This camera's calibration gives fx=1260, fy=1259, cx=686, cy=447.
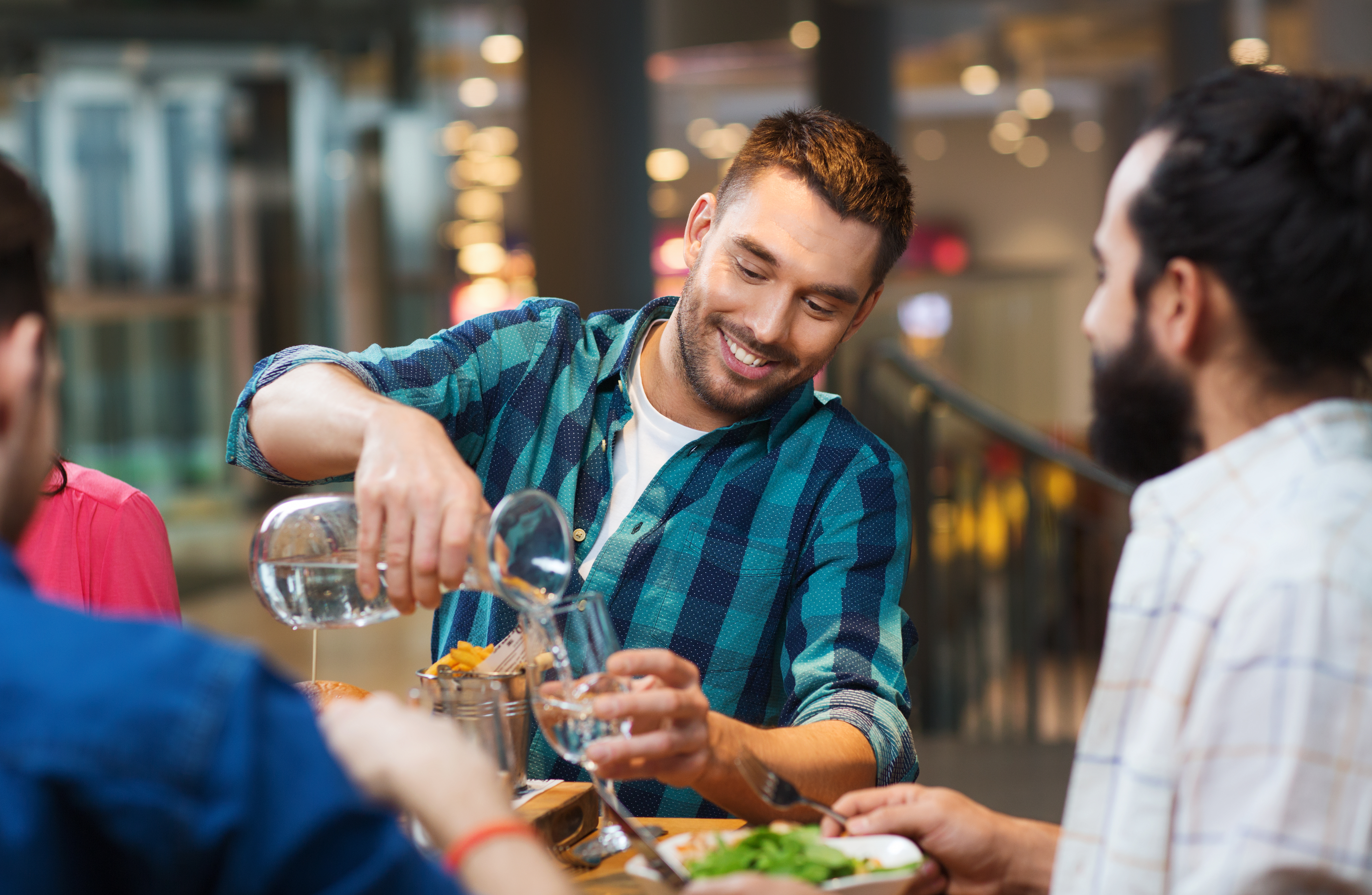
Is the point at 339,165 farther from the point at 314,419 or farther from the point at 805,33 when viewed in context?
the point at 314,419

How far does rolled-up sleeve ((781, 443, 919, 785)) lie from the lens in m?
1.56

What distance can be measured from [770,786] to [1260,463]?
54 centimetres

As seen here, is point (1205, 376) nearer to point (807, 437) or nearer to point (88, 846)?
point (807, 437)

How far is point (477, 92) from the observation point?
13219 millimetres

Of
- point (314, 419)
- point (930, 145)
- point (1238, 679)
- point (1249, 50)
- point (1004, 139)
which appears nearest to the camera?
point (1238, 679)

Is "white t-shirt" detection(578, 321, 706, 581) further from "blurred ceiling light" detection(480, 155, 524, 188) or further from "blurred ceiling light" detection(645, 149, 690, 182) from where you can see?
"blurred ceiling light" detection(645, 149, 690, 182)

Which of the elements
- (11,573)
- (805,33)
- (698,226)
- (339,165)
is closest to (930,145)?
(805,33)

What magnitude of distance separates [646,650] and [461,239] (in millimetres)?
16890

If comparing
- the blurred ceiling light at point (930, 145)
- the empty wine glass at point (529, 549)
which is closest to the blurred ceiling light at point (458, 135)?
the blurred ceiling light at point (930, 145)

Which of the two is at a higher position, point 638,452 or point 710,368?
point 710,368

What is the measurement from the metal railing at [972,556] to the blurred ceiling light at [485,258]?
12307mm

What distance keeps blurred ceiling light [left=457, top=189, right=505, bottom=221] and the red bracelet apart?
1589 centimetres

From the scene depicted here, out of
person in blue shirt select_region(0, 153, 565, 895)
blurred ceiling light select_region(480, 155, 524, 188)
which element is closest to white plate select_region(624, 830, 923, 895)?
person in blue shirt select_region(0, 153, 565, 895)

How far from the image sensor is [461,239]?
1750cm
